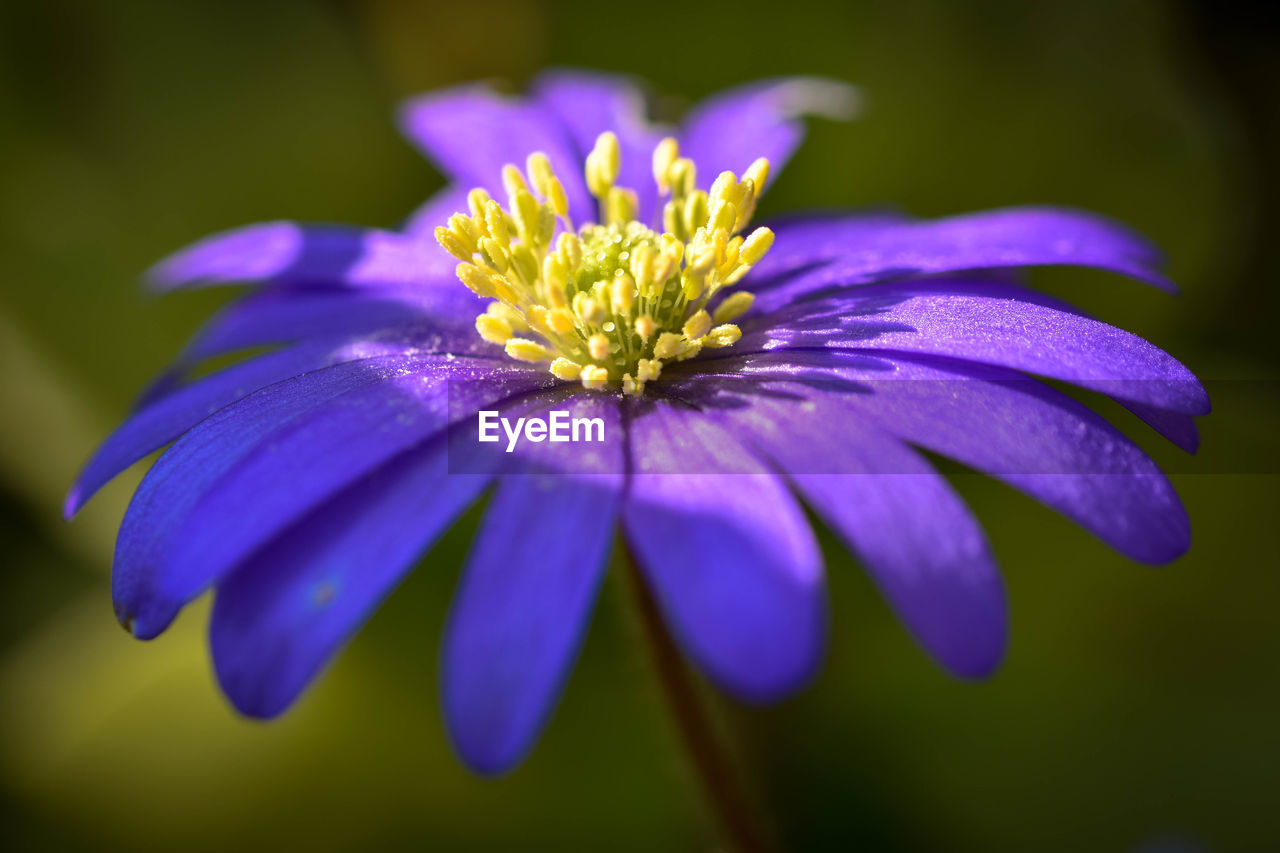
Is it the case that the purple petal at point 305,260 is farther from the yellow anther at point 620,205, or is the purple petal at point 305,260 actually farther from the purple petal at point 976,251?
the purple petal at point 976,251

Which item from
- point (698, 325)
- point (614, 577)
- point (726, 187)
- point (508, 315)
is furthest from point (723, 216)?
point (614, 577)

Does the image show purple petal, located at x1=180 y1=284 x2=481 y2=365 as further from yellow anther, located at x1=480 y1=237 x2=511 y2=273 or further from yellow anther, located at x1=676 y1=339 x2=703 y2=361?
yellow anther, located at x1=676 y1=339 x2=703 y2=361

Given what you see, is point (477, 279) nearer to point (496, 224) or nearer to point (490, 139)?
point (496, 224)

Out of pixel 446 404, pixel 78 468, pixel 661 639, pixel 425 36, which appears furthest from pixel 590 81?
pixel 78 468

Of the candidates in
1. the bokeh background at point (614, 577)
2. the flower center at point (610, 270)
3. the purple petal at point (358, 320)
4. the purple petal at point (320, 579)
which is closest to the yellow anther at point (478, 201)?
the flower center at point (610, 270)

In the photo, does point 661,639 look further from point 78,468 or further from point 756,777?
point 78,468

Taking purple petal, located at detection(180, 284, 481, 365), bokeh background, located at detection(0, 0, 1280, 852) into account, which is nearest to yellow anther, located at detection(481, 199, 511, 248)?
purple petal, located at detection(180, 284, 481, 365)
